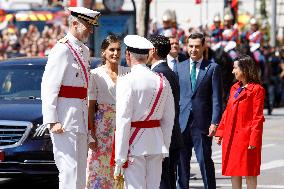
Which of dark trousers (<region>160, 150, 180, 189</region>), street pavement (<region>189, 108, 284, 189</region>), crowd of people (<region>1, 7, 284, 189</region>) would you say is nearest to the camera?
crowd of people (<region>1, 7, 284, 189</region>)

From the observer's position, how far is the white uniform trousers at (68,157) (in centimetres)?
1091

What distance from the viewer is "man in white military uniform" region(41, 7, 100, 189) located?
1088 centimetres

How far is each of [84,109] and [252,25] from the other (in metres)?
21.6

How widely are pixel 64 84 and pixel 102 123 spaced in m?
1.08

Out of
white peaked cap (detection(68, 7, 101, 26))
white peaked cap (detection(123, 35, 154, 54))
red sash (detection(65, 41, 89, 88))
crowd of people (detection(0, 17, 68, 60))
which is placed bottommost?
crowd of people (detection(0, 17, 68, 60))

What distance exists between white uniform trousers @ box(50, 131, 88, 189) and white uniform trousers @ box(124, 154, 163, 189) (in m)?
0.86

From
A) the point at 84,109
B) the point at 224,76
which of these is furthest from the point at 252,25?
the point at 84,109

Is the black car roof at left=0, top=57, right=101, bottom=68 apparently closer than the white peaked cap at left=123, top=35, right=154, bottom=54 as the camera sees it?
No

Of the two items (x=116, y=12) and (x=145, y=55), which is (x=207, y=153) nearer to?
(x=145, y=55)

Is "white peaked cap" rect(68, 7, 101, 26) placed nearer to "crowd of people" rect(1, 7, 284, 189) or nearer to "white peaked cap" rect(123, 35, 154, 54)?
"crowd of people" rect(1, 7, 284, 189)

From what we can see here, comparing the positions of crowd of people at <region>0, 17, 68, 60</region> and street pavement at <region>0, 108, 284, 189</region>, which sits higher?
crowd of people at <region>0, 17, 68, 60</region>

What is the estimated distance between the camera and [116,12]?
26562mm

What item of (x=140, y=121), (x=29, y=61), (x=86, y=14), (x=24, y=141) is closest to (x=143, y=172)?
(x=140, y=121)

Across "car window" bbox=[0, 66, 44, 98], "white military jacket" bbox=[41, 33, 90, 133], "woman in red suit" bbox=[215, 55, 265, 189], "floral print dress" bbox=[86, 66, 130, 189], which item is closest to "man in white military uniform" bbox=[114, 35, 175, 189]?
"white military jacket" bbox=[41, 33, 90, 133]
